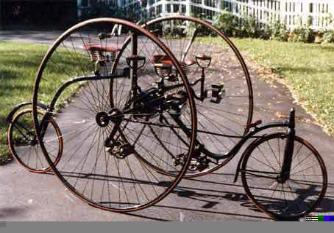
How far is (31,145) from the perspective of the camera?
472 cm

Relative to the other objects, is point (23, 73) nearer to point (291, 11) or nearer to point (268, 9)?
point (268, 9)

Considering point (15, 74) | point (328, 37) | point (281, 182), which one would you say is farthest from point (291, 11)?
point (281, 182)

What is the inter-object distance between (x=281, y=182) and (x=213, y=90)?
0.86 meters

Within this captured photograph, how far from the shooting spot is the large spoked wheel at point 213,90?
4.30m

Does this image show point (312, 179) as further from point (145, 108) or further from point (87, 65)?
point (87, 65)

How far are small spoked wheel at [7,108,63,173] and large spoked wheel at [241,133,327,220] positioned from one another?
148 centimetres

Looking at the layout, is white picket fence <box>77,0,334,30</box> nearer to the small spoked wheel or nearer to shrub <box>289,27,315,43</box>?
shrub <box>289,27,315,43</box>

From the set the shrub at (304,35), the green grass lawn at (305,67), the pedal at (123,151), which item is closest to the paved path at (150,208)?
the pedal at (123,151)

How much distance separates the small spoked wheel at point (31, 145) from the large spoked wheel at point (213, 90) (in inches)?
34.8

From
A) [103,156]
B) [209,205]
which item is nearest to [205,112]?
[103,156]

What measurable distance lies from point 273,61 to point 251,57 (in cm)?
47

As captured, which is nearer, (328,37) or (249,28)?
(328,37)

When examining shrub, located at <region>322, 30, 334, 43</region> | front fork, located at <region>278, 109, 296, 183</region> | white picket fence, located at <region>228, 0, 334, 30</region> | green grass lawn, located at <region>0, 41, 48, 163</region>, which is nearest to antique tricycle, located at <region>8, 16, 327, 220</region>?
front fork, located at <region>278, 109, 296, 183</region>

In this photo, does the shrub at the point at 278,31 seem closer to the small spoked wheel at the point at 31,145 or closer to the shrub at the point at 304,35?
the shrub at the point at 304,35
